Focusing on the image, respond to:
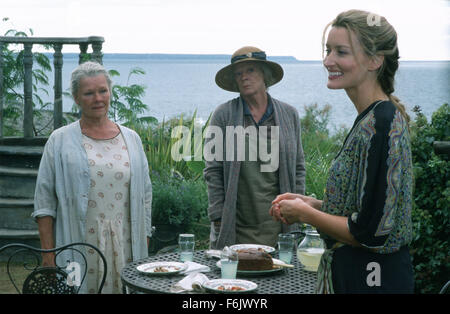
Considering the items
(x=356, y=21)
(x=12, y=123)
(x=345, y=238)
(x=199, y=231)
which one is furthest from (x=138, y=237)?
(x=12, y=123)

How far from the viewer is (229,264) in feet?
8.19

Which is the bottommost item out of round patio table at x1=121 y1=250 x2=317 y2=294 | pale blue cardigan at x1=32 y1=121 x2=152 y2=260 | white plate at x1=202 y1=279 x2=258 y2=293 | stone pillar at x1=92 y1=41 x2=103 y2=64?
round patio table at x1=121 y1=250 x2=317 y2=294

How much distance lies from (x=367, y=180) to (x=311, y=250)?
1.04 metres

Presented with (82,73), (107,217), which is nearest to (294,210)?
(107,217)

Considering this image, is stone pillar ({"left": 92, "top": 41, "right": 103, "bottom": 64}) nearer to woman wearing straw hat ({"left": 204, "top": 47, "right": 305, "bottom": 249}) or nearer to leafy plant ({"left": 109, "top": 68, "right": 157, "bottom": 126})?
leafy plant ({"left": 109, "top": 68, "right": 157, "bottom": 126})

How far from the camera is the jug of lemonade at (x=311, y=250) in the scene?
2.69 meters

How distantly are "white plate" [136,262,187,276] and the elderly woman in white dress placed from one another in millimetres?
606

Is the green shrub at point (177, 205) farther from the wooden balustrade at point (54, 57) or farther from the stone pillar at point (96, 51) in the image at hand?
the wooden balustrade at point (54, 57)

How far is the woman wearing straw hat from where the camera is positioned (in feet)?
11.9

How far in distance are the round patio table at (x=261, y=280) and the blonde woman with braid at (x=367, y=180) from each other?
0.49 meters

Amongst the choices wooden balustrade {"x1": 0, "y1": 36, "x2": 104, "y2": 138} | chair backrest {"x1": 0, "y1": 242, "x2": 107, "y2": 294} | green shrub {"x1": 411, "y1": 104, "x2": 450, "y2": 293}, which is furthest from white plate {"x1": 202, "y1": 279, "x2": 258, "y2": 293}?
wooden balustrade {"x1": 0, "y1": 36, "x2": 104, "y2": 138}

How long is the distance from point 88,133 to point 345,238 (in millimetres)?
2027

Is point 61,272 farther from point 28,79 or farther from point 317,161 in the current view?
point 28,79
